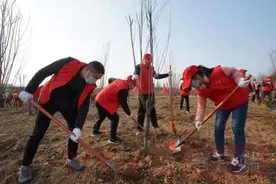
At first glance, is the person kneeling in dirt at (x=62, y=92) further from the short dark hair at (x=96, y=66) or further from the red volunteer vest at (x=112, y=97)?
the red volunteer vest at (x=112, y=97)

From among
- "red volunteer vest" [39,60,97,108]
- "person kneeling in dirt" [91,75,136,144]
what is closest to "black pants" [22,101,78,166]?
"red volunteer vest" [39,60,97,108]

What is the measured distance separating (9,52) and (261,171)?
9.33 m

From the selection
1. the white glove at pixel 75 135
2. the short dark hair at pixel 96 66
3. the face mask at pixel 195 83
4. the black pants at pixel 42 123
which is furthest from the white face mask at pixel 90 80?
the face mask at pixel 195 83

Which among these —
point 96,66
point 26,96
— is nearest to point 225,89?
point 96,66

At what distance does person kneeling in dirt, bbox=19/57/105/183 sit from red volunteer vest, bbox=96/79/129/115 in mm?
1488

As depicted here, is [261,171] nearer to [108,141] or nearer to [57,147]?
[108,141]

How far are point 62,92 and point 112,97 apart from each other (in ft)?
5.63

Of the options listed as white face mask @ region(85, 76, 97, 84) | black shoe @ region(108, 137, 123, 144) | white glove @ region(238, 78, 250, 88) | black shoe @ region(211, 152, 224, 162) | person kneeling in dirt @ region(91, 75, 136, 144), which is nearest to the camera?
white glove @ region(238, 78, 250, 88)

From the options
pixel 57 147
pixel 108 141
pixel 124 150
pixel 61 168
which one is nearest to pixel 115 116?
pixel 108 141

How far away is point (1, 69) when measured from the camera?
9461mm

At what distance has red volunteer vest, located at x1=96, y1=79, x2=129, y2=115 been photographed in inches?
185

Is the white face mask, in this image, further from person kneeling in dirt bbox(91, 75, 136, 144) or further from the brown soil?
person kneeling in dirt bbox(91, 75, 136, 144)

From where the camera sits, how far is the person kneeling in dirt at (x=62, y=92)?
307 centimetres

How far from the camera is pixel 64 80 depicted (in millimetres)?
3068
